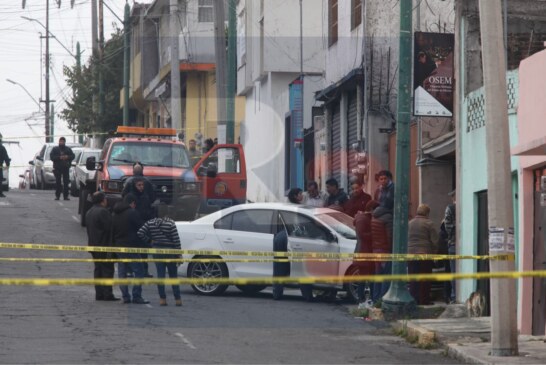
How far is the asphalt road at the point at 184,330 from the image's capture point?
555 inches

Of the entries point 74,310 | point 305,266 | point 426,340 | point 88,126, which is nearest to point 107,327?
point 74,310

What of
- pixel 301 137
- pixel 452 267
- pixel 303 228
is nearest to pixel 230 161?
pixel 301 137

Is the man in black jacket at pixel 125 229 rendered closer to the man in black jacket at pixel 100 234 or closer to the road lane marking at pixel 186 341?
the man in black jacket at pixel 100 234

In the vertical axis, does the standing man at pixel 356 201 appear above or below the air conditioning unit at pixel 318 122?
below

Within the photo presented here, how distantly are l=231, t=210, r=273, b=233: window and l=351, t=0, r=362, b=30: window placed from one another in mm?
9426

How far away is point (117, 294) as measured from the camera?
804 inches

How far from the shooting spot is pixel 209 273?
826 inches

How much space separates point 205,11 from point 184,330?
34529 millimetres

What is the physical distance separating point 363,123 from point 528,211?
1203 centimetres

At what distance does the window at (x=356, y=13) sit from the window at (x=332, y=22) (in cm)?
207

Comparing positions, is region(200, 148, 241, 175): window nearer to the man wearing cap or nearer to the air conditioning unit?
the air conditioning unit

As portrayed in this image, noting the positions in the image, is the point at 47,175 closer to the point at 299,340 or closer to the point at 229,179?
the point at 229,179

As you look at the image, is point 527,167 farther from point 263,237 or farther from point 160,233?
point 160,233

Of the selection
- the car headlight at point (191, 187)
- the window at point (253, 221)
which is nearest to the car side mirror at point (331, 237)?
the window at point (253, 221)
